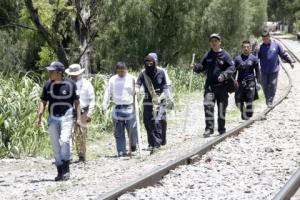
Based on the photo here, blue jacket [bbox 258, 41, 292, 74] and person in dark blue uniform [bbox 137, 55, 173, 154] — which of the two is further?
blue jacket [bbox 258, 41, 292, 74]

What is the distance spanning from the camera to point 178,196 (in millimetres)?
6648

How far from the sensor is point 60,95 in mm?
8664

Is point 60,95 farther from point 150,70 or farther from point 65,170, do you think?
point 150,70

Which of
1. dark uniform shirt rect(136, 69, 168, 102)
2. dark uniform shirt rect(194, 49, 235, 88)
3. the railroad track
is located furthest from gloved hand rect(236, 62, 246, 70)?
the railroad track

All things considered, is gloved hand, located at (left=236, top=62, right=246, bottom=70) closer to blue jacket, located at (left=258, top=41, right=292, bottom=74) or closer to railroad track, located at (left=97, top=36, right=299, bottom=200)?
blue jacket, located at (left=258, top=41, right=292, bottom=74)

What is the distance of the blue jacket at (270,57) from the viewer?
1423 centimetres

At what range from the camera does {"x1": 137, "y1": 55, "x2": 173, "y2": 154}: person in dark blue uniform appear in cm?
1102

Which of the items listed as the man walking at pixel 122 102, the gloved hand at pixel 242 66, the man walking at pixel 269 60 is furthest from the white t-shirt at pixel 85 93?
the man walking at pixel 269 60

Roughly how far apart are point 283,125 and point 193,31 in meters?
24.1

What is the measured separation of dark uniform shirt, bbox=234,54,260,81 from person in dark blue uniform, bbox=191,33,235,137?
1.62 m

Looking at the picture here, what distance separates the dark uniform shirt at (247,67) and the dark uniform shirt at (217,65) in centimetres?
176

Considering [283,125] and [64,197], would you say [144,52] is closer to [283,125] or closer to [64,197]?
[283,125]

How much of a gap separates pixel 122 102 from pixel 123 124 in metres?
0.52

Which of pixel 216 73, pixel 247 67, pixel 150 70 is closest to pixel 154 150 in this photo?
pixel 150 70
